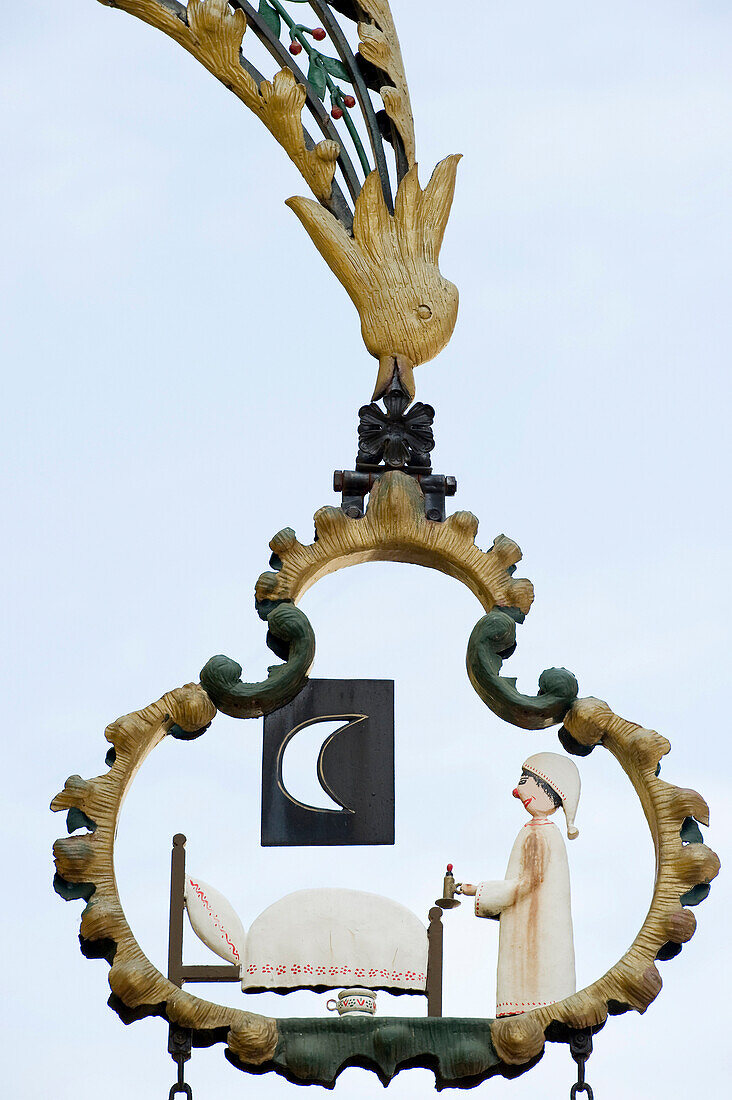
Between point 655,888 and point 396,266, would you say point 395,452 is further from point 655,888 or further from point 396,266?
point 655,888

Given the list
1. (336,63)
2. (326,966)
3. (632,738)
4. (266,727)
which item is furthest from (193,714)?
(336,63)

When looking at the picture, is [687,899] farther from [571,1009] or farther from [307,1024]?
[307,1024]

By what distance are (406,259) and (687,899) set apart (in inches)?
59.2

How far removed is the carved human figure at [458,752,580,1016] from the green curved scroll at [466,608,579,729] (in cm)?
9

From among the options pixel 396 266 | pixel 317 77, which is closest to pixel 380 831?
pixel 396 266

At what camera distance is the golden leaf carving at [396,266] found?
14.9 ft

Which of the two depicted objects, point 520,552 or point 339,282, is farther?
point 339,282

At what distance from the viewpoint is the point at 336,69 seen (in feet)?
15.9

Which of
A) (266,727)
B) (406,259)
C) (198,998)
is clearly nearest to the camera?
(198,998)

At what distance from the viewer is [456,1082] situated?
154 inches

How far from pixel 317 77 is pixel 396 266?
1.73 feet

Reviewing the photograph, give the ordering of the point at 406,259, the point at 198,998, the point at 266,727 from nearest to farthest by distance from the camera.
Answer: the point at 198,998, the point at 266,727, the point at 406,259

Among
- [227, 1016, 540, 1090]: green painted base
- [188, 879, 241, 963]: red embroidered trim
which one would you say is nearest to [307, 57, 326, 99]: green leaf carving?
[188, 879, 241, 963]: red embroidered trim

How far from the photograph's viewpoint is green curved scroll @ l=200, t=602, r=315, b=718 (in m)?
4.11
